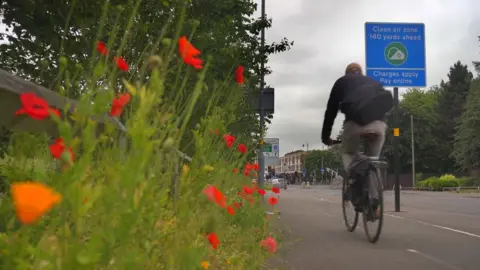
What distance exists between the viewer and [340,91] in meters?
5.71

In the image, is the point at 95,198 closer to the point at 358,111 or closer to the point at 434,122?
the point at 358,111

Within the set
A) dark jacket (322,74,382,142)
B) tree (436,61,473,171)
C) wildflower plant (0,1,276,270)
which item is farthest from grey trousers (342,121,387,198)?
tree (436,61,473,171)

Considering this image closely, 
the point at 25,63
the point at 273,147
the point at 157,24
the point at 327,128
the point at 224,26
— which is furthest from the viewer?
the point at 273,147

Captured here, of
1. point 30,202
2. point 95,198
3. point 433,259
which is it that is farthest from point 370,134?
point 30,202

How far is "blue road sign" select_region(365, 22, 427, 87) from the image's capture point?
13.0 meters

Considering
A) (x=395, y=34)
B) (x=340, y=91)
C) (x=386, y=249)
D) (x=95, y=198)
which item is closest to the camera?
(x=95, y=198)

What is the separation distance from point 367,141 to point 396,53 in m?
8.10

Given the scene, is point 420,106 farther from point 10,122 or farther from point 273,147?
point 10,122

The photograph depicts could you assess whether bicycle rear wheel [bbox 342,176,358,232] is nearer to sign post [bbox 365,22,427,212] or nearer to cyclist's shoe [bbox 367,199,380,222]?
cyclist's shoe [bbox 367,199,380,222]

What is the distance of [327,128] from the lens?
586 centimetres

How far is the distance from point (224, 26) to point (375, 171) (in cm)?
310

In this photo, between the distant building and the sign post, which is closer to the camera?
the sign post

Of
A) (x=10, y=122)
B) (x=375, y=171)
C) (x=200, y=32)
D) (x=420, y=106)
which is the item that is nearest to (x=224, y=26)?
(x=200, y=32)

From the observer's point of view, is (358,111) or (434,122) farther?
(434,122)
